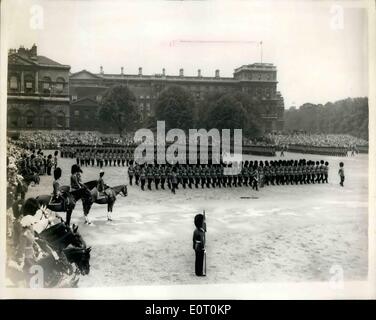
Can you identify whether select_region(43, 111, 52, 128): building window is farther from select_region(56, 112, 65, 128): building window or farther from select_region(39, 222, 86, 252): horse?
select_region(39, 222, 86, 252): horse

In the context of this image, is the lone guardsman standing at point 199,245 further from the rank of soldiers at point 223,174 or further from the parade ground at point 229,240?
the rank of soldiers at point 223,174

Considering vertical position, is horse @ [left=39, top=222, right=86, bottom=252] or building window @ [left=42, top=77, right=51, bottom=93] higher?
building window @ [left=42, top=77, right=51, bottom=93]

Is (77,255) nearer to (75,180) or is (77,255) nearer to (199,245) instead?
(199,245)

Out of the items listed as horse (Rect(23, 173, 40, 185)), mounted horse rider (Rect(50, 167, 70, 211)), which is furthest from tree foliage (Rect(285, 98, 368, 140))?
horse (Rect(23, 173, 40, 185))

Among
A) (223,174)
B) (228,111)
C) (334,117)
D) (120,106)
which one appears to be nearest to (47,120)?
(120,106)

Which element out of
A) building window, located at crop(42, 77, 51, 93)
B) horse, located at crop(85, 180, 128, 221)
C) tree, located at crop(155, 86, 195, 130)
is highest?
building window, located at crop(42, 77, 51, 93)

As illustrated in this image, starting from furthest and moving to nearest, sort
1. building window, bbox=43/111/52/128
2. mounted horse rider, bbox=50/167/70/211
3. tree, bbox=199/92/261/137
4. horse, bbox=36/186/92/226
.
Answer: tree, bbox=199/92/261/137, building window, bbox=43/111/52/128, mounted horse rider, bbox=50/167/70/211, horse, bbox=36/186/92/226
